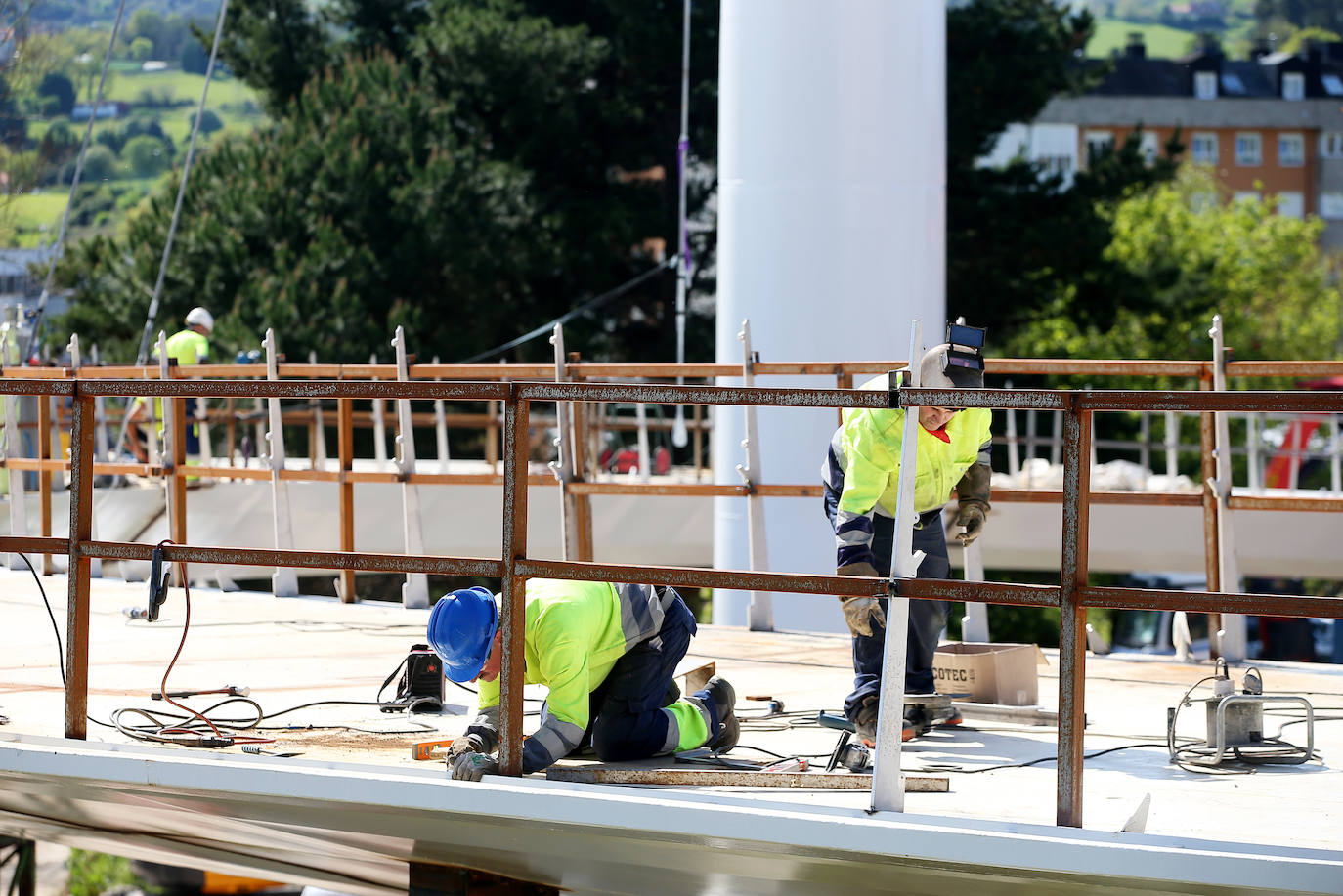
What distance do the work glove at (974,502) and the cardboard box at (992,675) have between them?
2.07ft

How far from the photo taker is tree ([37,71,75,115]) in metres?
20.4

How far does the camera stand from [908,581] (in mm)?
3943

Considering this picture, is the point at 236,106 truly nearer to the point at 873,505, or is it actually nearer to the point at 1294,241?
the point at 873,505

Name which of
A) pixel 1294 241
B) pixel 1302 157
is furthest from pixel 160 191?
pixel 1302 157

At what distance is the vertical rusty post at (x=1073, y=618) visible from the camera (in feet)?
12.4

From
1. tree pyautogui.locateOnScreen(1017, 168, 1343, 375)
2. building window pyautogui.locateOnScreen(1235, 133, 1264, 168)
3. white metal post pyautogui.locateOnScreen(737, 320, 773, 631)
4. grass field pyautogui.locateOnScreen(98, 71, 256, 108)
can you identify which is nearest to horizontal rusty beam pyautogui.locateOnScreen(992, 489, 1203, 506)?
white metal post pyautogui.locateOnScreen(737, 320, 773, 631)

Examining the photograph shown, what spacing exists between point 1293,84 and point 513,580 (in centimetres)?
8539


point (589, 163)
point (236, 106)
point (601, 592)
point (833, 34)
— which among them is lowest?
point (601, 592)

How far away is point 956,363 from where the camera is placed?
16.1 ft

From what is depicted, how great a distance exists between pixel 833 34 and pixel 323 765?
6.69 meters

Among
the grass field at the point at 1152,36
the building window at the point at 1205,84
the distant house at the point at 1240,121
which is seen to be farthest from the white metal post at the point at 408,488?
the grass field at the point at 1152,36

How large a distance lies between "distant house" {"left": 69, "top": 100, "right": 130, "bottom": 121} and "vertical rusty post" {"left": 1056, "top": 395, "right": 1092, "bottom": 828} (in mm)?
16709

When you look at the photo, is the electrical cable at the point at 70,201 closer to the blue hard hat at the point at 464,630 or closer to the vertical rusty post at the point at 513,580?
the blue hard hat at the point at 464,630

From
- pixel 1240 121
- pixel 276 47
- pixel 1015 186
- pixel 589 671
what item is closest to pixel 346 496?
pixel 589 671
